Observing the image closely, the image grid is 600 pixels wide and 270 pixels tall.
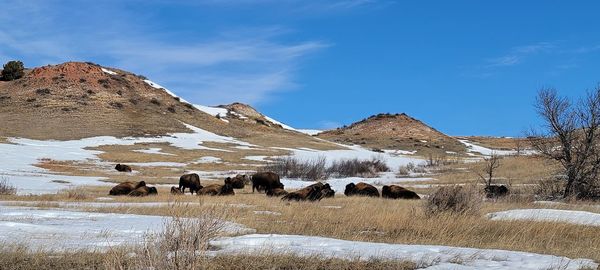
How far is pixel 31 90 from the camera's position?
82312 mm

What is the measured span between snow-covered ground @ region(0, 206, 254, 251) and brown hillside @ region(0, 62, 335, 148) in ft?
174

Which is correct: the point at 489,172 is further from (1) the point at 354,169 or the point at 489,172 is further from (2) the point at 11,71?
(2) the point at 11,71

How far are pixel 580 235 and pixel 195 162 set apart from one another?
4115 cm

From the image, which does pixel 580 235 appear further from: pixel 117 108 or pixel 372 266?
pixel 117 108

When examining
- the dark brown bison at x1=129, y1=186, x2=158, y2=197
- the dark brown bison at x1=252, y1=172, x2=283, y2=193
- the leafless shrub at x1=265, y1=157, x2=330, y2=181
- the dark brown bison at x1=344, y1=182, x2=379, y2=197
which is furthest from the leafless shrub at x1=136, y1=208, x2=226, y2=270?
the leafless shrub at x1=265, y1=157, x2=330, y2=181

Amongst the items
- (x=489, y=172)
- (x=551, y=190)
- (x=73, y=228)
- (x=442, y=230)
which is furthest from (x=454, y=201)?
(x=489, y=172)

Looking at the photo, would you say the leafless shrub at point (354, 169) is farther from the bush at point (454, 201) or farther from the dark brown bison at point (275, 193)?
the bush at point (454, 201)

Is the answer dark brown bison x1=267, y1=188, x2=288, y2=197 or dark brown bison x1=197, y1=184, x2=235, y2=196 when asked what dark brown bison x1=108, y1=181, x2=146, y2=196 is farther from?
dark brown bison x1=267, y1=188, x2=288, y2=197

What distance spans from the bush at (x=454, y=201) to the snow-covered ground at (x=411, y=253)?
5218mm

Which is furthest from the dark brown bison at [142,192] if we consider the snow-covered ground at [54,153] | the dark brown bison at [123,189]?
the snow-covered ground at [54,153]

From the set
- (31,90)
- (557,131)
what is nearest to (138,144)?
(31,90)

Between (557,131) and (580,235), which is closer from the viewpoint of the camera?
(580,235)

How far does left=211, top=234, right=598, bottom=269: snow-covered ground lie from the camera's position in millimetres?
7301

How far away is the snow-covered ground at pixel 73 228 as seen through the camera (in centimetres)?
829
